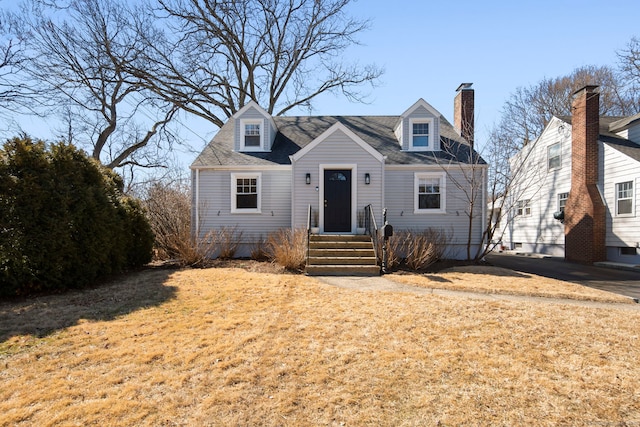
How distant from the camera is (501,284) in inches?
319

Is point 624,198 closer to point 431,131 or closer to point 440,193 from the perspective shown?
point 440,193

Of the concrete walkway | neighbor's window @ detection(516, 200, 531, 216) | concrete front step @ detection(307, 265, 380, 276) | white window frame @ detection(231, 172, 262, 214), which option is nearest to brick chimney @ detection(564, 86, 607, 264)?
neighbor's window @ detection(516, 200, 531, 216)

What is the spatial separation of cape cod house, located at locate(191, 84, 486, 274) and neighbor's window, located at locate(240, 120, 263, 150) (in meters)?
0.04

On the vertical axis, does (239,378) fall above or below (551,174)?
below

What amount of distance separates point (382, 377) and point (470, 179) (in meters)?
10.6

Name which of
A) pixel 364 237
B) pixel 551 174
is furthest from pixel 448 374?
pixel 551 174

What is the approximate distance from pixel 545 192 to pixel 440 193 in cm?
832

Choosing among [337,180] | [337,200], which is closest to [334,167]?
[337,180]

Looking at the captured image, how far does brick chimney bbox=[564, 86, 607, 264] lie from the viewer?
13328mm

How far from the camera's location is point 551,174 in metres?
16.7

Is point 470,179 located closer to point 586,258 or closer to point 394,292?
point 586,258

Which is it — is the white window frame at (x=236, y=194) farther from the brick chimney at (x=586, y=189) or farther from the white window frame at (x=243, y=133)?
the brick chimney at (x=586, y=189)

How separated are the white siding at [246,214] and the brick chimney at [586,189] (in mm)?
12315

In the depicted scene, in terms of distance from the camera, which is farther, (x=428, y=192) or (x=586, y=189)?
(x=586, y=189)
